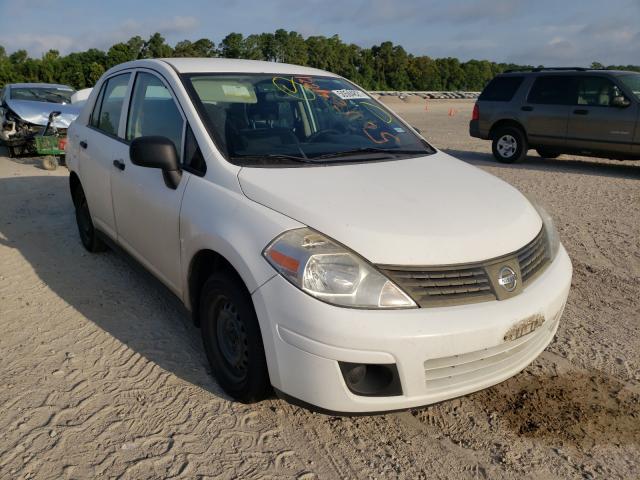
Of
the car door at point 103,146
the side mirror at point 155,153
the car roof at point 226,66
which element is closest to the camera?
the side mirror at point 155,153

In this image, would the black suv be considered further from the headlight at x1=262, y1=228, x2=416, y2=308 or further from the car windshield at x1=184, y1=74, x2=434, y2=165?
the headlight at x1=262, y1=228, x2=416, y2=308

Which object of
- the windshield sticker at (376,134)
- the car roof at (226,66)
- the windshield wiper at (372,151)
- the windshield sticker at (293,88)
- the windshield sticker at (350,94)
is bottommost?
the windshield wiper at (372,151)

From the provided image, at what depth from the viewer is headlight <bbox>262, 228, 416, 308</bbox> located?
2.36 metres

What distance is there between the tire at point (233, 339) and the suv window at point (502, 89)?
10062 millimetres

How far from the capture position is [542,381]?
3.24 metres

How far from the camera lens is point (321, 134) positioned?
11.9ft

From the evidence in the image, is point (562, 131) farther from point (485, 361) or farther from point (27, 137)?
point (27, 137)

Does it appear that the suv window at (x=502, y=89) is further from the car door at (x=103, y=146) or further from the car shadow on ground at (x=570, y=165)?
the car door at (x=103, y=146)

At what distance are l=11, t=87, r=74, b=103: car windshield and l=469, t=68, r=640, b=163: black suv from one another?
29.9 ft

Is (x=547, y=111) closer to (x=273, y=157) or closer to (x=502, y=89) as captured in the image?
(x=502, y=89)

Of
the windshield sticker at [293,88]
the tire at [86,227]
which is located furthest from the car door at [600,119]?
the tire at [86,227]

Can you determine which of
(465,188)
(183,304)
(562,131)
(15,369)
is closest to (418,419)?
(465,188)

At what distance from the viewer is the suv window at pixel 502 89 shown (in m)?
11.5

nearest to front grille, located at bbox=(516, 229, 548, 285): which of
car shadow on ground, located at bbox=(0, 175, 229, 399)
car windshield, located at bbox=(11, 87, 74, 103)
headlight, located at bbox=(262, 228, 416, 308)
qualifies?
headlight, located at bbox=(262, 228, 416, 308)
